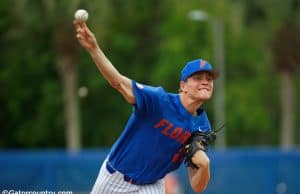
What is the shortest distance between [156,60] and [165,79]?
333 centimetres

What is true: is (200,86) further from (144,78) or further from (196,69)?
(144,78)

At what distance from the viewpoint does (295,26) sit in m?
29.7

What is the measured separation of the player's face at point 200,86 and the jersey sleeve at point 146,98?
23 cm

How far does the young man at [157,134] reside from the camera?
20.7ft

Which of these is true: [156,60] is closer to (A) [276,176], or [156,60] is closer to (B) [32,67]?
(B) [32,67]

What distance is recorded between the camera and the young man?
6309mm

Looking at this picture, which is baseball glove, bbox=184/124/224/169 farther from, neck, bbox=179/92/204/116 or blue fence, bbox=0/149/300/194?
blue fence, bbox=0/149/300/194

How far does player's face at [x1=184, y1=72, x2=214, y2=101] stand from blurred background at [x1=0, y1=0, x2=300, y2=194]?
34.6 feet

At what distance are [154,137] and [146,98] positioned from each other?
0.42 m

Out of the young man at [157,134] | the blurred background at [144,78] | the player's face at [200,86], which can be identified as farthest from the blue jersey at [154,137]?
the blurred background at [144,78]

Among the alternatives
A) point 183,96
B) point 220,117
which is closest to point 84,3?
point 220,117

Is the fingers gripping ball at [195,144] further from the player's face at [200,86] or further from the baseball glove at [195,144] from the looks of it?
the player's face at [200,86]

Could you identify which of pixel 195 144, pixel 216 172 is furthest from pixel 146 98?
pixel 216 172

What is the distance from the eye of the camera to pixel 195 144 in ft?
21.1
